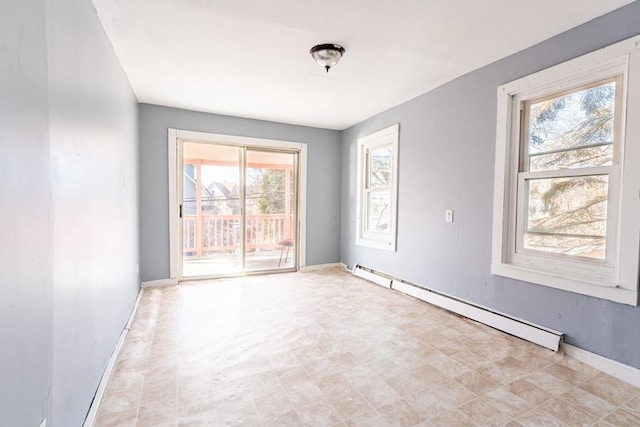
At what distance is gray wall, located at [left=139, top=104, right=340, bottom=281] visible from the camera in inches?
152

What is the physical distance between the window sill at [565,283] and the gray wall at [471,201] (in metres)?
0.06

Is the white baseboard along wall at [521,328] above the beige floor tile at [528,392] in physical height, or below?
above

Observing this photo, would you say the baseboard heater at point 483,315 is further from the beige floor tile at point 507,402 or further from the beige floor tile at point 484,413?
the beige floor tile at point 484,413

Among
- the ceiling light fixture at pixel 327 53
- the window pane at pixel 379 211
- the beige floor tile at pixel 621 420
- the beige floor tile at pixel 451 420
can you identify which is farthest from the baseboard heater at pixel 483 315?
the ceiling light fixture at pixel 327 53

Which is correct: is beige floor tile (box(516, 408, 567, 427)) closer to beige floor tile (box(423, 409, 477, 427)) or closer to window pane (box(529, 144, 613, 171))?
beige floor tile (box(423, 409, 477, 427))

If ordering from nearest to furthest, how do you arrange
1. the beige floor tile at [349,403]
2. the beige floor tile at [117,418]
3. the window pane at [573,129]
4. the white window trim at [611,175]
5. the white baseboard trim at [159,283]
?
the beige floor tile at [117,418] → the beige floor tile at [349,403] → the white window trim at [611,175] → the window pane at [573,129] → the white baseboard trim at [159,283]

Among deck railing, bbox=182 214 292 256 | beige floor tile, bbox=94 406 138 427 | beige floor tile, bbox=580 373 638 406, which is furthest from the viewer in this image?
Answer: deck railing, bbox=182 214 292 256

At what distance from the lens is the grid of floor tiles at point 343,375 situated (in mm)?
1570

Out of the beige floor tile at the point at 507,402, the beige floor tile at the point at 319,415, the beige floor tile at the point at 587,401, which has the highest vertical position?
the beige floor tile at the point at 587,401

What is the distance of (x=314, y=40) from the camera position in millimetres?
2326

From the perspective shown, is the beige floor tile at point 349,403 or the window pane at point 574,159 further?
the window pane at point 574,159

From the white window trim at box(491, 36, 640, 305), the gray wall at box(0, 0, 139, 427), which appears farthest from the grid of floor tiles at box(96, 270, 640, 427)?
the white window trim at box(491, 36, 640, 305)

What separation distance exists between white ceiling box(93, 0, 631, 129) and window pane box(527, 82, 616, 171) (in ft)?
1.66

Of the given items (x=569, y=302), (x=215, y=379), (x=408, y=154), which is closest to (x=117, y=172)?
(x=215, y=379)
